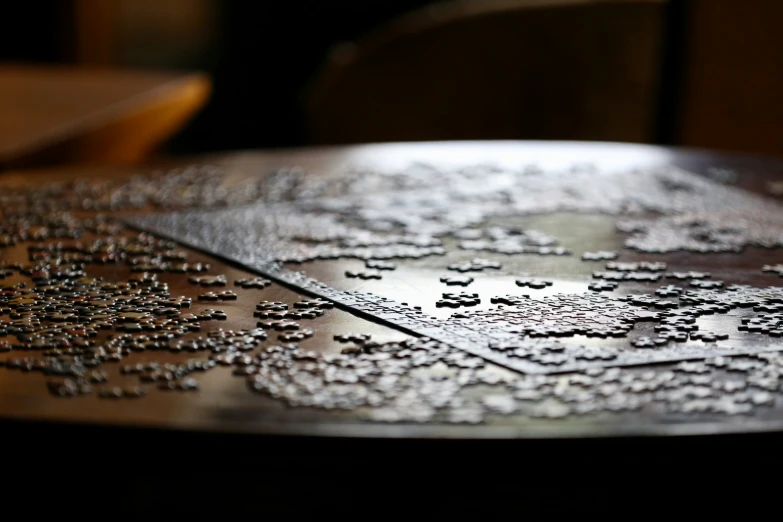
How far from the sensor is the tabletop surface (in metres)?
0.70

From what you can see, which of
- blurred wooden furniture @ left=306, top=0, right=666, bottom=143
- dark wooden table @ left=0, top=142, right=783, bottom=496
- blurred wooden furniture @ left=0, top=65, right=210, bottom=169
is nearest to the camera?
dark wooden table @ left=0, top=142, right=783, bottom=496

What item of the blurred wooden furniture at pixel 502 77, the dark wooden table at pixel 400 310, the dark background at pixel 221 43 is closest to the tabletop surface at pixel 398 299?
the dark wooden table at pixel 400 310

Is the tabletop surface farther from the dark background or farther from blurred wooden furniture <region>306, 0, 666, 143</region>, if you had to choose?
the dark background

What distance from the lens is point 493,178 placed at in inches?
62.2

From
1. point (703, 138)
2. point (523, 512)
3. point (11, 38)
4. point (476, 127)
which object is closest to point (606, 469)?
point (523, 512)

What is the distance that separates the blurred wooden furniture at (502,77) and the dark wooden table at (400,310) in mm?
1408

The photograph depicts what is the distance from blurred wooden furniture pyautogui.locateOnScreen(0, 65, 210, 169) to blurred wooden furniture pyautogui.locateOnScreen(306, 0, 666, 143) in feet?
1.60

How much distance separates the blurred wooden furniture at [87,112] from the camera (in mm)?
1924

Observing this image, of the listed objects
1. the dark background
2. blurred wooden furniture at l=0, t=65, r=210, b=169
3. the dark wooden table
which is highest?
the dark background

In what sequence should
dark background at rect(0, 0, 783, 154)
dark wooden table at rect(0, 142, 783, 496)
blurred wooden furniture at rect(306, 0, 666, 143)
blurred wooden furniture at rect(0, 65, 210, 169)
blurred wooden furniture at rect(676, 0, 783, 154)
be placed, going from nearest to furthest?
dark wooden table at rect(0, 142, 783, 496) → blurred wooden furniture at rect(0, 65, 210, 169) → blurred wooden furniture at rect(676, 0, 783, 154) → blurred wooden furniture at rect(306, 0, 666, 143) → dark background at rect(0, 0, 783, 154)

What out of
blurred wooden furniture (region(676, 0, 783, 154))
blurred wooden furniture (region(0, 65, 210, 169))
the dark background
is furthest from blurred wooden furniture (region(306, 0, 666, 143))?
the dark background

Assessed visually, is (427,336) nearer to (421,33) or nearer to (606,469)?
(606,469)

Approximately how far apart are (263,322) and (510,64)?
2345 mm

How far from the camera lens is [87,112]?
222cm
